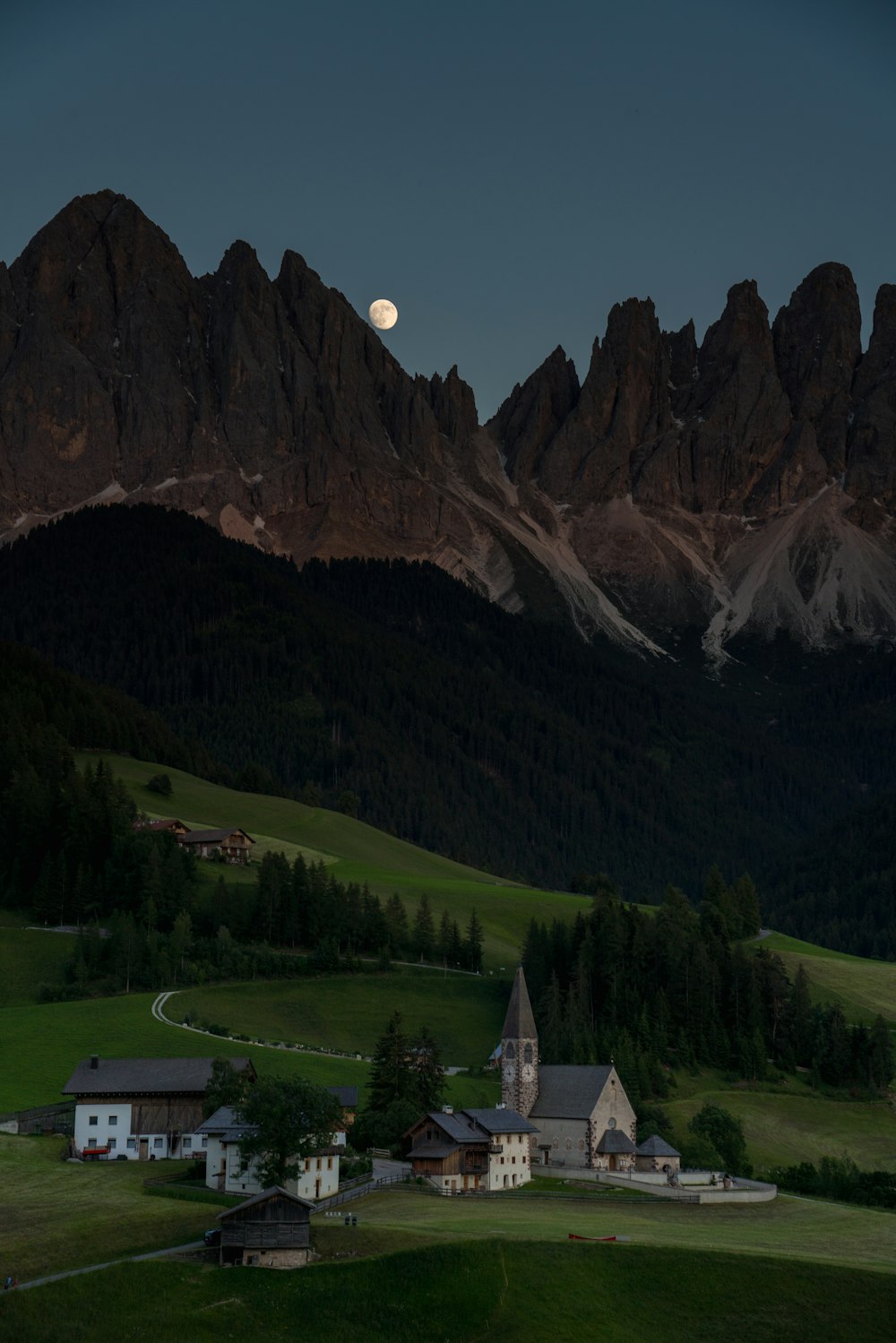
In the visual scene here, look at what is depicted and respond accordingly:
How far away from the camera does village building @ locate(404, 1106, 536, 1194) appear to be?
311 ft

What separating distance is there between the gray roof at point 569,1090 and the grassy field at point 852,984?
50042 millimetres

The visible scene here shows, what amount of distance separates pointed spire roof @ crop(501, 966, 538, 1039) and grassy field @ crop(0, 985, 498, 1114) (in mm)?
6848

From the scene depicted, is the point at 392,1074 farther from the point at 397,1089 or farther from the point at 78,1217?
the point at 78,1217

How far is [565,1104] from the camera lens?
108875 millimetres

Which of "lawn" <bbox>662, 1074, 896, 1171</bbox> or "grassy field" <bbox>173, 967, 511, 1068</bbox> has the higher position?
"grassy field" <bbox>173, 967, 511, 1068</bbox>

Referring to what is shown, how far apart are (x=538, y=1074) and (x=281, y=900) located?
179 ft

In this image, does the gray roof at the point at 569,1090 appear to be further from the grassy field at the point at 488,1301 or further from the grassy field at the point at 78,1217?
the grassy field at the point at 488,1301

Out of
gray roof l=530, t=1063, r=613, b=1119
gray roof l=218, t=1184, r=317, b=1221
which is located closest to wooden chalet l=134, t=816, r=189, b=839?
gray roof l=530, t=1063, r=613, b=1119

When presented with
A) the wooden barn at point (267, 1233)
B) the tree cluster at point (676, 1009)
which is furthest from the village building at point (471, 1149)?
the tree cluster at point (676, 1009)

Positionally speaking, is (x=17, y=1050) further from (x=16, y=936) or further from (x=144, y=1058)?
(x=16, y=936)

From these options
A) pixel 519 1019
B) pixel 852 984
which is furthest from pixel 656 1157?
pixel 852 984

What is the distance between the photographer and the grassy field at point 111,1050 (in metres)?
114

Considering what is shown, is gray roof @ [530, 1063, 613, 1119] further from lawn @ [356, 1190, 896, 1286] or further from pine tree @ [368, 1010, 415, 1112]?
lawn @ [356, 1190, 896, 1286]

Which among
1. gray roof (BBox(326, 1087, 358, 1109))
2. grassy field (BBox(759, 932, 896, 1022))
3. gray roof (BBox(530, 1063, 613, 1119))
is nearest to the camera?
gray roof (BBox(326, 1087, 358, 1109))
